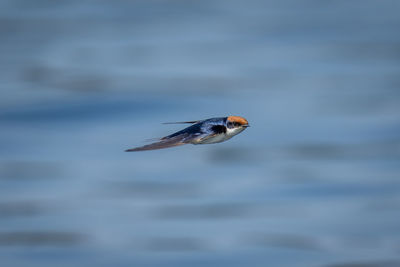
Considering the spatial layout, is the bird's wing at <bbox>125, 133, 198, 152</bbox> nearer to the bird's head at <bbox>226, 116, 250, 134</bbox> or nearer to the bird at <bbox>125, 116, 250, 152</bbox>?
the bird at <bbox>125, 116, 250, 152</bbox>

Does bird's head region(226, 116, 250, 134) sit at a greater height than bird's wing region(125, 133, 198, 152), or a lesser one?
greater

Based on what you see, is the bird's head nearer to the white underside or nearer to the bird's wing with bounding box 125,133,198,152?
the white underside

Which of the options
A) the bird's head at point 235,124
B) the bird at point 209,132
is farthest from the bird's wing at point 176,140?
the bird's head at point 235,124

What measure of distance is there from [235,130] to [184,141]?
0.15 m

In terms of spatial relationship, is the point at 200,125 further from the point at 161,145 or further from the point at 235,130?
the point at 161,145

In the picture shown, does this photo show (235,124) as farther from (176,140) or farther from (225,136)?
(176,140)

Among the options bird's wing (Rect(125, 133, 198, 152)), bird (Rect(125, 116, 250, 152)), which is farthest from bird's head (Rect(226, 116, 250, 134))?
bird's wing (Rect(125, 133, 198, 152))

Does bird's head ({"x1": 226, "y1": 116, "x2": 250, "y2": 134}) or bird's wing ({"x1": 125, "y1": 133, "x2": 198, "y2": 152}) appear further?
bird's head ({"x1": 226, "y1": 116, "x2": 250, "y2": 134})

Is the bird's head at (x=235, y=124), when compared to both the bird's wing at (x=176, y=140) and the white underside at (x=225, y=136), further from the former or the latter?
the bird's wing at (x=176, y=140)

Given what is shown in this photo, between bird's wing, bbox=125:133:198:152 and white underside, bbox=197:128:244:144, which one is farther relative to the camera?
white underside, bbox=197:128:244:144

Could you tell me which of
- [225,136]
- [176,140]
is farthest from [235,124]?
[176,140]

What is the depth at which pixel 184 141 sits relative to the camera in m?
1.52

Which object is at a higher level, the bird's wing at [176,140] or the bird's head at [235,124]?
the bird's head at [235,124]

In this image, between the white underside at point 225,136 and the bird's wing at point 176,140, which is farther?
the white underside at point 225,136
